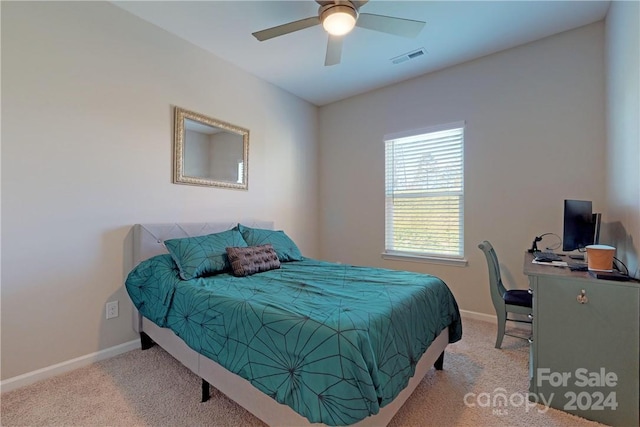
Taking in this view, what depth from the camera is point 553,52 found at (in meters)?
2.71

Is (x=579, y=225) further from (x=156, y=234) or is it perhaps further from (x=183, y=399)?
(x=156, y=234)

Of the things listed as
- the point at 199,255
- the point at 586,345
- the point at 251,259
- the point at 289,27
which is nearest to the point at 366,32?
the point at 289,27

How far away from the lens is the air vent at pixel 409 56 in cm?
297

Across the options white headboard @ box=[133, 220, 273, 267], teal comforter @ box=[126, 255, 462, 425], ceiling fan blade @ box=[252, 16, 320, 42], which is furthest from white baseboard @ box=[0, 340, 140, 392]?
ceiling fan blade @ box=[252, 16, 320, 42]

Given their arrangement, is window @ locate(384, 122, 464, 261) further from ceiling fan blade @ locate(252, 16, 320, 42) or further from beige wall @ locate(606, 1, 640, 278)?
ceiling fan blade @ locate(252, 16, 320, 42)

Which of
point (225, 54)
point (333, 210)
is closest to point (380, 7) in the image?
point (225, 54)

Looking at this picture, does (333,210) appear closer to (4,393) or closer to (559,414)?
(559,414)

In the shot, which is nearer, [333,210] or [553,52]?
[553,52]

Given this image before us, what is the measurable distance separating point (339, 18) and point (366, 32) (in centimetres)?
85

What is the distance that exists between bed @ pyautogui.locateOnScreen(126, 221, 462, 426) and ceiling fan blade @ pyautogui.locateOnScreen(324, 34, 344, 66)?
1779 mm

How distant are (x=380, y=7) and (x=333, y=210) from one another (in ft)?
8.42

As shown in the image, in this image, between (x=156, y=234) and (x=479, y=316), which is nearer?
(x=156, y=234)

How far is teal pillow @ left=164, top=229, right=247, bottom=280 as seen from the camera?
219 cm

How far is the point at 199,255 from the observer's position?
90.0 inches
